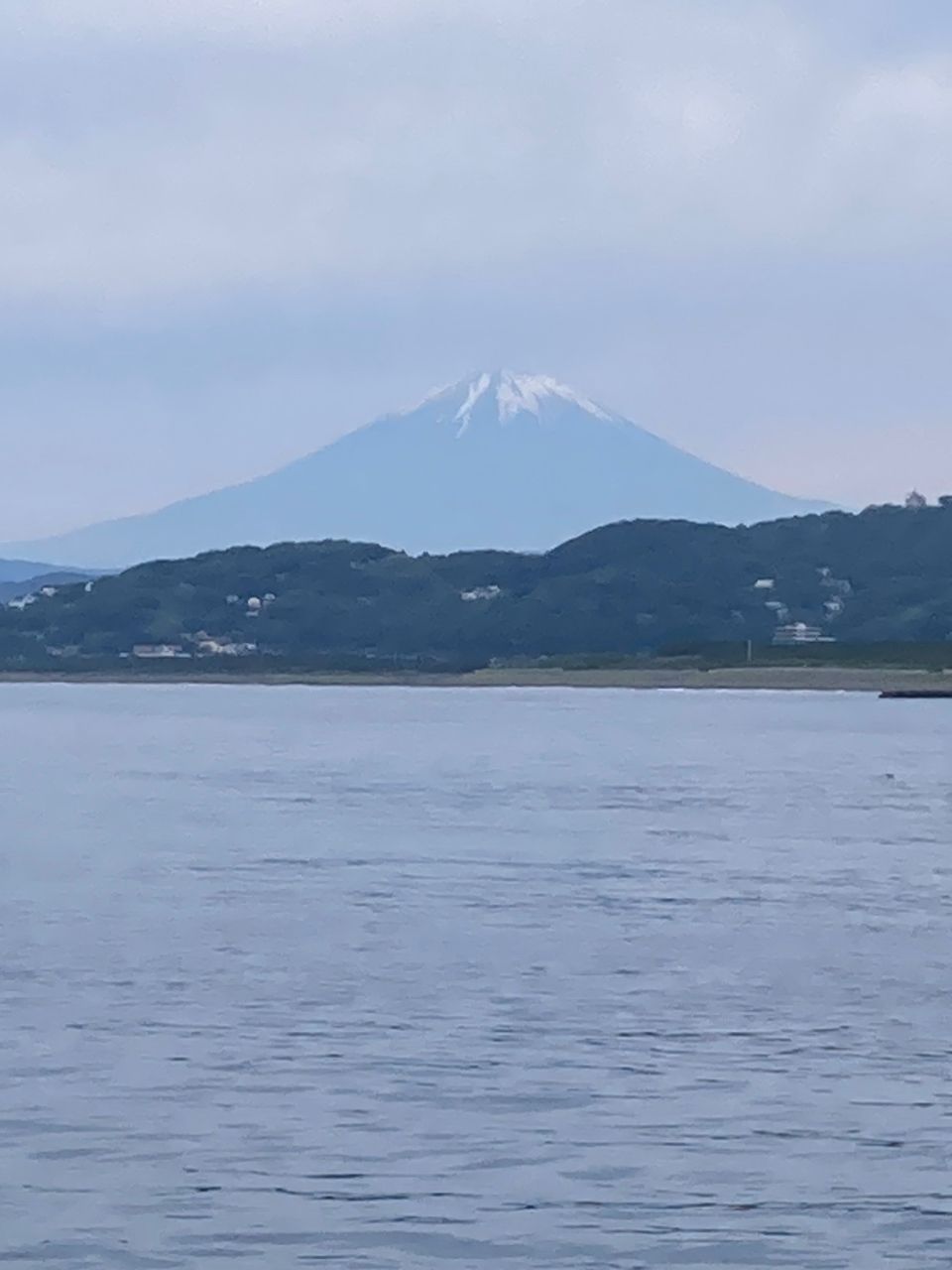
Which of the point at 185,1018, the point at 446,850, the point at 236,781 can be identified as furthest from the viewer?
the point at 236,781

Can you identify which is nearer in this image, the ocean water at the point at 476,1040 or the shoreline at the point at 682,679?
the ocean water at the point at 476,1040

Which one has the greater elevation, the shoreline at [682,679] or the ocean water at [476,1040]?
the shoreline at [682,679]

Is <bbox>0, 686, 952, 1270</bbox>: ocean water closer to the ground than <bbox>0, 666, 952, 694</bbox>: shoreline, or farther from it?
closer to the ground

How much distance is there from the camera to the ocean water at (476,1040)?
15938mm

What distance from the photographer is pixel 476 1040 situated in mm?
22344

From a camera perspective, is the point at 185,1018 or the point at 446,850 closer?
the point at 185,1018

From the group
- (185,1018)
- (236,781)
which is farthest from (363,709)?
(185,1018)

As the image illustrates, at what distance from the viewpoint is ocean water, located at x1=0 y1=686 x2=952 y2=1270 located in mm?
15938

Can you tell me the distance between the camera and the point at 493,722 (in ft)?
404

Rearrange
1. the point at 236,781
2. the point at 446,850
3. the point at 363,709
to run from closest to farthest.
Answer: the point at 446,850, the point at 236,781, the point at 363,709

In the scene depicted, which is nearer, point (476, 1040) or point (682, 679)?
point (476, 1040)

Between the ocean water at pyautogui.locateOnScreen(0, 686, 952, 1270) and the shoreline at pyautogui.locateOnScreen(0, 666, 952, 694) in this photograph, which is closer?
the ocean water at pyautogui.locateOnScreen(0, 686, 952, 1270)

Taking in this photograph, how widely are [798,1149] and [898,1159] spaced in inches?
27.4

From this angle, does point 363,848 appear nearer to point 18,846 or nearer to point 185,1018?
point 18,846
